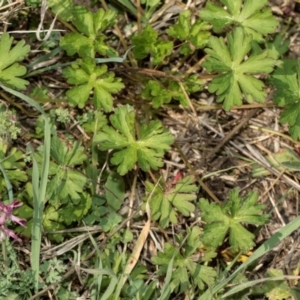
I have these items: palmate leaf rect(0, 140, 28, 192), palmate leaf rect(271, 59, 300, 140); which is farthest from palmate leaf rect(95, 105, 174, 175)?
palmate leaf rect(271, 59, 300, 140)

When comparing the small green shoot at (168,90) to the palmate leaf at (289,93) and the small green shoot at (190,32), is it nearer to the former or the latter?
the small green shoot at (190,32)

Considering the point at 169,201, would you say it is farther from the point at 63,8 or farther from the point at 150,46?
the point at 63,8

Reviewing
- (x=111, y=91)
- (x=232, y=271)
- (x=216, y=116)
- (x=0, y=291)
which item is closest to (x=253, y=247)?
(x=232, y=271)

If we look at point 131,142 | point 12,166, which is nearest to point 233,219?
point 131,142

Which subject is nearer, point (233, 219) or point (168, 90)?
point (233, 219)

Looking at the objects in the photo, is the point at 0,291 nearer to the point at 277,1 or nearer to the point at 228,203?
the point at 228,203

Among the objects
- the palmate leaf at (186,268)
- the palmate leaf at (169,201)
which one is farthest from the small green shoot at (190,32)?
the palmate leaf at (186,268)
